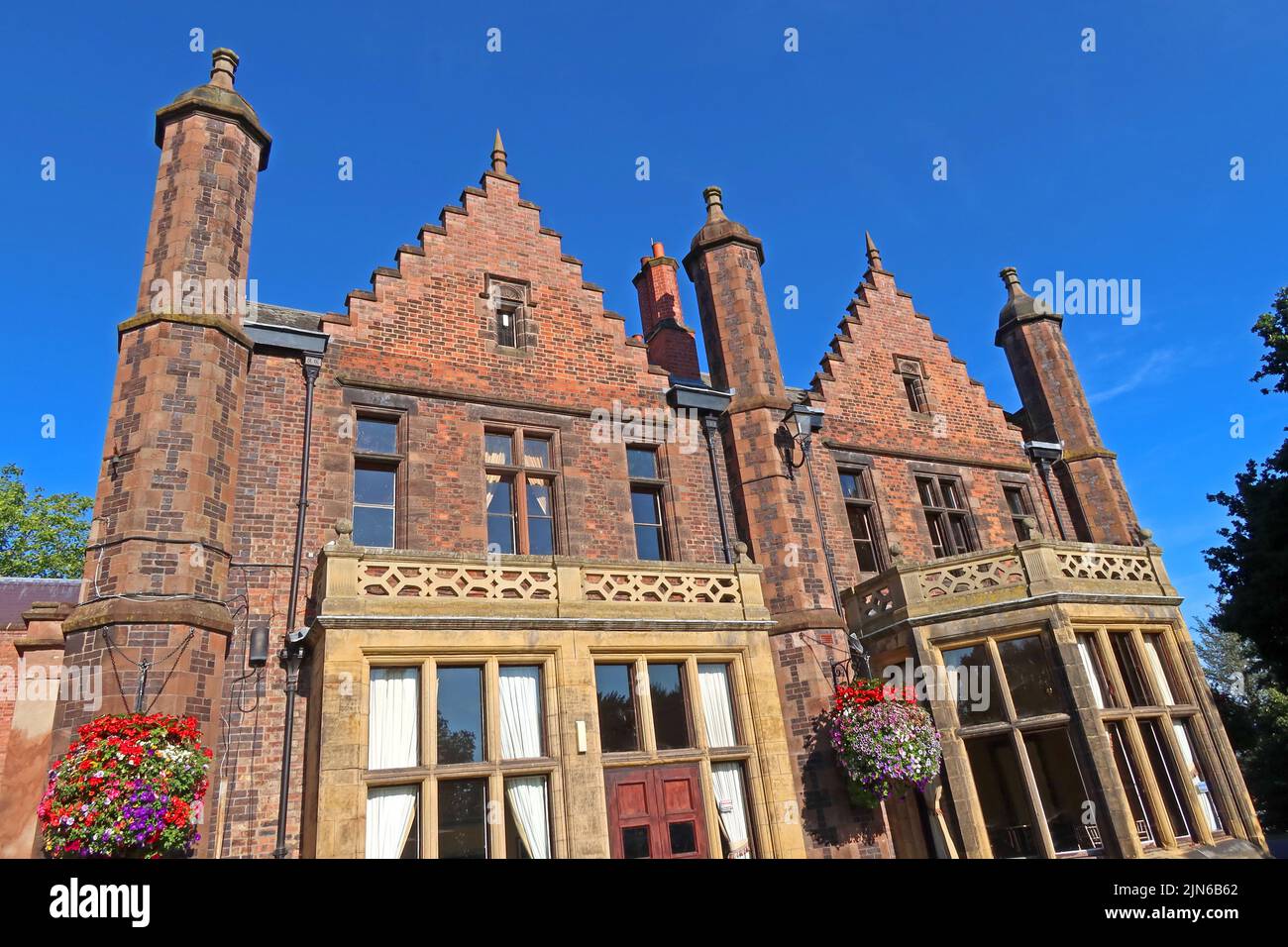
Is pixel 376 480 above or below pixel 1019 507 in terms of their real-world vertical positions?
below

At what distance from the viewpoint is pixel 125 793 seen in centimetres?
786

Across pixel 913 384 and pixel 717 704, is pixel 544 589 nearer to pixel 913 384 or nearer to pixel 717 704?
pixel 717 704

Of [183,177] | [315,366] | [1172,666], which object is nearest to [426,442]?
[315,366]

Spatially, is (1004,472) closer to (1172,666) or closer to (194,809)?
(1172,666)

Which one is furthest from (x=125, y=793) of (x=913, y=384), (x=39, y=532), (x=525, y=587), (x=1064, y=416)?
(x=39, y=532)

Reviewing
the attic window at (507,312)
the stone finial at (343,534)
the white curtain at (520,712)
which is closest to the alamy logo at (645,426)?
the attic window at (507,312)

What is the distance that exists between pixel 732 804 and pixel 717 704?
4.64 feet

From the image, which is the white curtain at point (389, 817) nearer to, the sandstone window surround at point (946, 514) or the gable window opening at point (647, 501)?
the gable window opening at point (647, 501)

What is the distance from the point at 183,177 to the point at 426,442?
561 cm

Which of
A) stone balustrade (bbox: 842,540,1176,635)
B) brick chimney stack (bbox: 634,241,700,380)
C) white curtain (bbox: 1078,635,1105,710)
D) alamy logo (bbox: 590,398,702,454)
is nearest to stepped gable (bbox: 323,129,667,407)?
alamy logo (bbox: 590,398,702,454)

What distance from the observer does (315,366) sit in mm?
12547

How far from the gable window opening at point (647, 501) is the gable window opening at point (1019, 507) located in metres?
8.85

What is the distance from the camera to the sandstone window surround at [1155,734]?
1196 centimetres
